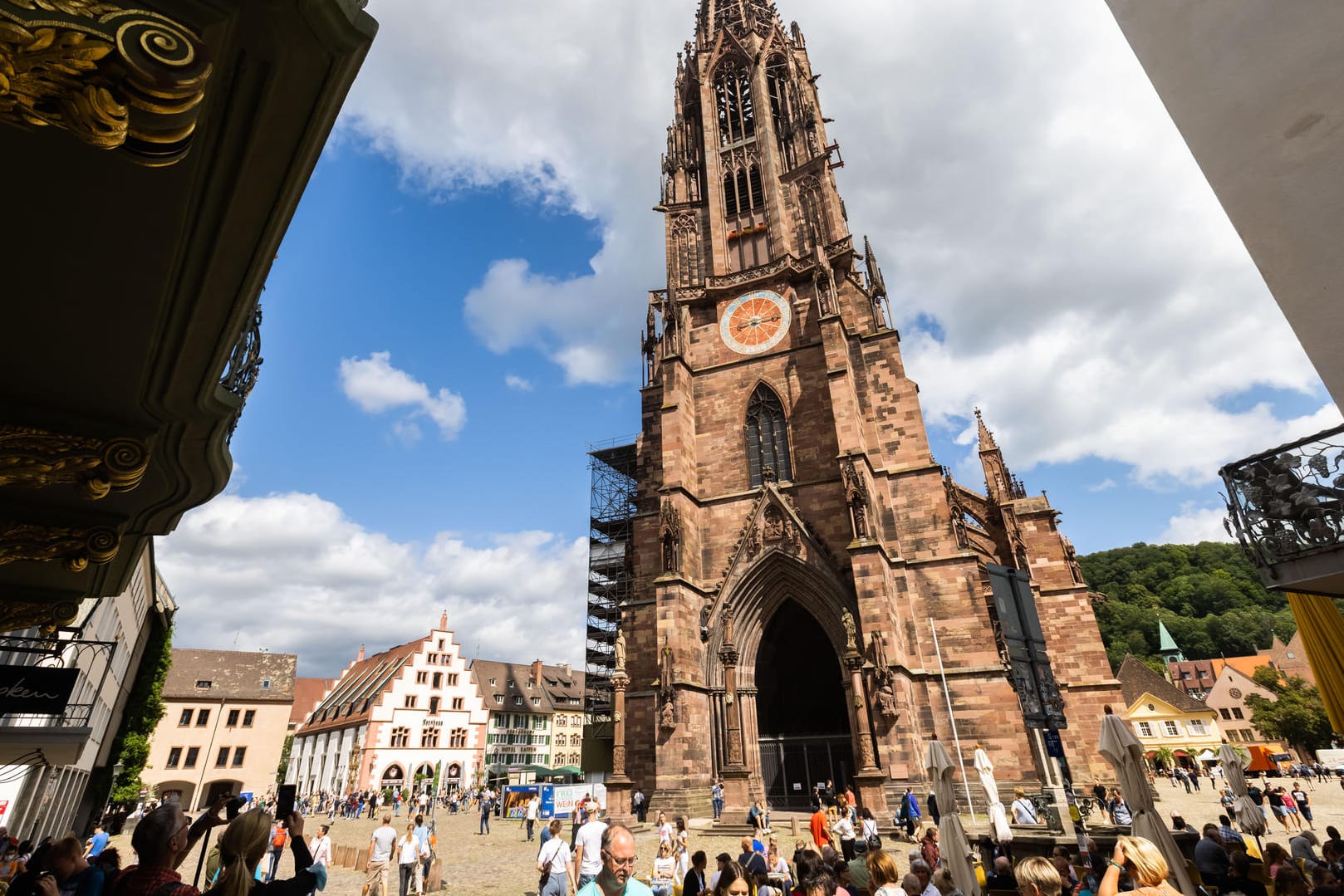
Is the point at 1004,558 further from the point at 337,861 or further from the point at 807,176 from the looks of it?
the point at 337,861

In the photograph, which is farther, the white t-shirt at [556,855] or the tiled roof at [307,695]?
the tiled roof at [307,695]

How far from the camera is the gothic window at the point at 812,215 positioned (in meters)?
23.8

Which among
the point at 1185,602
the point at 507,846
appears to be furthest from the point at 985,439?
the point at 1185,602

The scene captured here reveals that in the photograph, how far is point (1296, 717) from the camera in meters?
43.6

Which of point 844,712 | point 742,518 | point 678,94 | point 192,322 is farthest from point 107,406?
point 678,94

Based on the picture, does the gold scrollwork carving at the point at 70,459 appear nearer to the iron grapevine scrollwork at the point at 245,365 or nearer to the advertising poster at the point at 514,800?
the iron grapevine scrollwork at the point at 245,365

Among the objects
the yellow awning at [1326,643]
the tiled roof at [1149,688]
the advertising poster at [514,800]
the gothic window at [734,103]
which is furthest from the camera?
the tiled roof at [1149,688]

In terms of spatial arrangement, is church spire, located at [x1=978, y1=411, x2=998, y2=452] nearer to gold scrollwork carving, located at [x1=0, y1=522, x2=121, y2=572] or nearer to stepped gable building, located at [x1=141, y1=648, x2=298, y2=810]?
gold scrollwork carving, located at [x1=0, y1=522, x2=121, y2=572]

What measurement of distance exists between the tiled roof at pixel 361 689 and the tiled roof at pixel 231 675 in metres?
6.28

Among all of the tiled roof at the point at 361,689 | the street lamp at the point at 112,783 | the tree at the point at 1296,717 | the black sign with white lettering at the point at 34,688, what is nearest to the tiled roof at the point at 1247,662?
the tree at the point at 1296,717

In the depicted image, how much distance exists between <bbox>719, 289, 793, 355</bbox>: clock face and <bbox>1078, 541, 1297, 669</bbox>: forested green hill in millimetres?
68197

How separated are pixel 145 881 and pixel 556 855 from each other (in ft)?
20.0

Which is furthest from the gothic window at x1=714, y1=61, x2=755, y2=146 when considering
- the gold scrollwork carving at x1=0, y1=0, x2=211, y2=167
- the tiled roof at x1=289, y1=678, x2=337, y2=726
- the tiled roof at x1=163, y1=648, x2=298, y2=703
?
the tiled roof at x1=289, y1=678, x2=337, y2=726

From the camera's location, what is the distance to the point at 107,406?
439 centimetres
